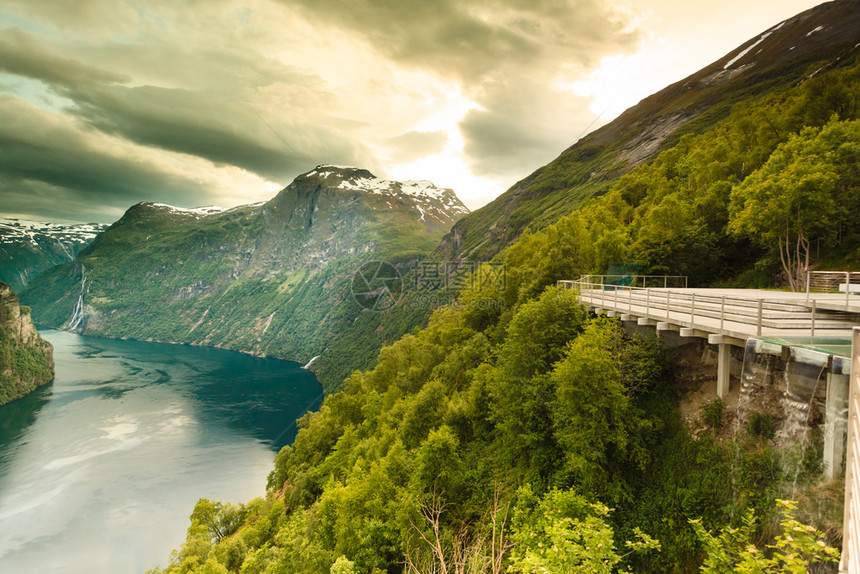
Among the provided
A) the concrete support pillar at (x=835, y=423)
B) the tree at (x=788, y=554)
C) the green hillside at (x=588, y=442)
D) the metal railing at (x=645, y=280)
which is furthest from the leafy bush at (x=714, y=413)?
the metal railing at (x=645, y=280)

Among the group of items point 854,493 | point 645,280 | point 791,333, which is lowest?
point 854,493

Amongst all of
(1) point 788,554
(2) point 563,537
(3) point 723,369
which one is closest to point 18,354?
(2) point 563,537

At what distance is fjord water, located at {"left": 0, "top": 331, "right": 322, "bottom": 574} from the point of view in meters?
56.1

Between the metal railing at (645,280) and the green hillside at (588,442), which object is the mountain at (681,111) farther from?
the metal railing at (645,280)

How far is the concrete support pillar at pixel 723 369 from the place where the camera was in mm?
13258

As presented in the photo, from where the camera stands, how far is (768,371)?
35.1 ft

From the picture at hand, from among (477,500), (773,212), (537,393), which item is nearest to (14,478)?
(477,500)

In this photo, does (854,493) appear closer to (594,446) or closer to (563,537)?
(563,537)

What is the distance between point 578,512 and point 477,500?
7093mm

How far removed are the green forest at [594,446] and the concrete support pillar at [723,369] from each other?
0.52m

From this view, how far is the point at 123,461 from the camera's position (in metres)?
79.4

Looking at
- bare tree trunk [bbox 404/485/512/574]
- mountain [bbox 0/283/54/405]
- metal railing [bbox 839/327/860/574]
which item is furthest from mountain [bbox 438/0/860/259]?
mountain [bbox 0/283/54/405]

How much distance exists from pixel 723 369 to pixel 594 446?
17.6 ft

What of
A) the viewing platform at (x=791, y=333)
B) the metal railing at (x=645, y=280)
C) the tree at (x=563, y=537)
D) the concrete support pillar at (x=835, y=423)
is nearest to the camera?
the concrete support pillar at (x=835, y=423)
